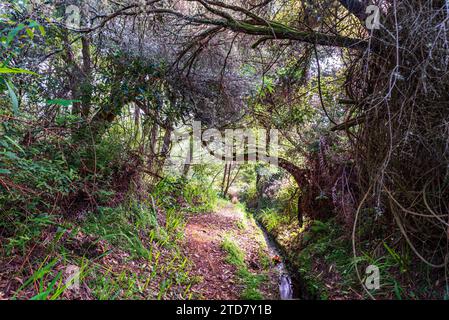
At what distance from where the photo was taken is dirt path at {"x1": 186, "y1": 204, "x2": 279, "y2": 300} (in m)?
3.60

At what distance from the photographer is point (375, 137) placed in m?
3.04

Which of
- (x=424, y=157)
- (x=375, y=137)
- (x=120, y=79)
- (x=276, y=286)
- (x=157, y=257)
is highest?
(x=120, y=79)

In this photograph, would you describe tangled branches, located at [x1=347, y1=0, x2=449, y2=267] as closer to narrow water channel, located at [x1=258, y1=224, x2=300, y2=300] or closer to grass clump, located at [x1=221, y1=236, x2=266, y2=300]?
narrow water channel, located at [x1=258, y1=224, x2=300, y2=300]

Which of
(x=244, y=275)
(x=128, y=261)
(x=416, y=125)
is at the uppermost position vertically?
(x=416, y=125)

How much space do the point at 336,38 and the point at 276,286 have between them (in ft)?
10.9

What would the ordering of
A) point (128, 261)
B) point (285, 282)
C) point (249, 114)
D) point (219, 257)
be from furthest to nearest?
1. point (249, 114)
2. point (219, 257)
3. point (285, 282)
4. point (128, 261)

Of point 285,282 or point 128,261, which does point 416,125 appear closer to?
point 285,282

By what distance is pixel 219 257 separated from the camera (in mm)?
4480

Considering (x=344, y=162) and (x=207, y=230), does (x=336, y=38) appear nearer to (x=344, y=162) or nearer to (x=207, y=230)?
(x=344, y=162)

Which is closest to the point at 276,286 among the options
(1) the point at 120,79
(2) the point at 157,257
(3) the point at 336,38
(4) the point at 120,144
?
(2) the point at 157,257

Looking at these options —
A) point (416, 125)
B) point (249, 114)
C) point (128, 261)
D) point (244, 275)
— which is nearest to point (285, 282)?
point (244, 275)

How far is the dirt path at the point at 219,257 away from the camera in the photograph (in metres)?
3.60

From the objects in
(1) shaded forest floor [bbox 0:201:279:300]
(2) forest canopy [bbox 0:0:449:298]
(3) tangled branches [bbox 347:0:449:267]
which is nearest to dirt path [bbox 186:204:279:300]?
(1) shaded forest floor [bbox 0:201:279:300]

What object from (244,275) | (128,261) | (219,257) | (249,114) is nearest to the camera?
(128,261)
